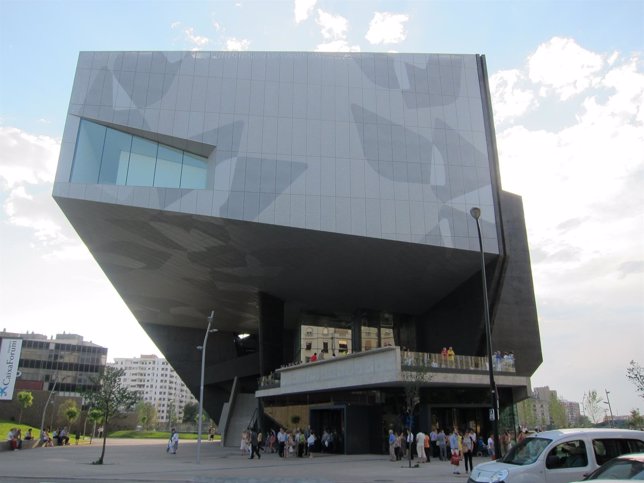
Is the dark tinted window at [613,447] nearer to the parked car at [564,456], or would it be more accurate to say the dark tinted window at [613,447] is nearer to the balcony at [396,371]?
the parked car at [564,456]

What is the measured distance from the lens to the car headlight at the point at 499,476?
910cm

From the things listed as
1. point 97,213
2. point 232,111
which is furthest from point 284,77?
point 97,213

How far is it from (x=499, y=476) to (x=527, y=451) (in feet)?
3.93

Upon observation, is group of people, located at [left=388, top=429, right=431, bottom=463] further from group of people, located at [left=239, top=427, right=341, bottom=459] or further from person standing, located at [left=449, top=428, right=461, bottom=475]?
→ group of people, located at [left=239, top=427, right=341, bottom=459]

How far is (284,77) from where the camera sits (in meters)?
30.1

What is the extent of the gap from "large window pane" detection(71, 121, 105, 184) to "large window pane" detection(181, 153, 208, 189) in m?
4.35

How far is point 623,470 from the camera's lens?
737 centimetres

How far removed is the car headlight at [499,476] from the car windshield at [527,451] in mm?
594

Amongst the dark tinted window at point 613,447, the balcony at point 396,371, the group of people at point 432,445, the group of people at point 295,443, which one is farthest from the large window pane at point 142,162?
the dark tinted window at point 613,447

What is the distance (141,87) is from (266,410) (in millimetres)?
23396

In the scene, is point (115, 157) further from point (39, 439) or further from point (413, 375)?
point (39, 439)

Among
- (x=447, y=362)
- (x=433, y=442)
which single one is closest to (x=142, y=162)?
(x=447, y=362)

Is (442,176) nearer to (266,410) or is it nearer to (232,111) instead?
(232,111)

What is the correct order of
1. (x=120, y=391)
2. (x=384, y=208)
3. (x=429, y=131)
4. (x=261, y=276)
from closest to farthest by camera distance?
(x=120, y=391)
(x=384, y=208)
(x=429, y=131)
(x=261, y=276)
